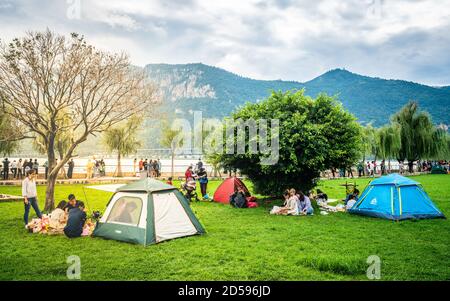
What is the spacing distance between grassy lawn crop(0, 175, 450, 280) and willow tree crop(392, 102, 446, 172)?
3186cm

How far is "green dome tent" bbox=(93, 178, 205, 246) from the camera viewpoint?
9.20m

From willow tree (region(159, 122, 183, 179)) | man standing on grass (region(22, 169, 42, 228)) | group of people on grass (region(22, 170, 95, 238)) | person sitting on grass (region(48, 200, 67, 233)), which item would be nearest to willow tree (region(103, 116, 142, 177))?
willow tree (region(159, 122, 183, 179))

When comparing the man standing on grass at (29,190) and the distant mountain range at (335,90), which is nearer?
the man standing on grass at (29,190)

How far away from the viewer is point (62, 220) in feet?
34.8

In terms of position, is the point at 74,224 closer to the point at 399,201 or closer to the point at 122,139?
the point at 399,201

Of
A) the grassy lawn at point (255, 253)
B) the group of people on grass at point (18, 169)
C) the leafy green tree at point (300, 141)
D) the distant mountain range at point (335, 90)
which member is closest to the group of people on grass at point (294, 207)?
the leafy green tree at point (300, 141)

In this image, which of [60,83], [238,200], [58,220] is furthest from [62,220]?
[238,200]

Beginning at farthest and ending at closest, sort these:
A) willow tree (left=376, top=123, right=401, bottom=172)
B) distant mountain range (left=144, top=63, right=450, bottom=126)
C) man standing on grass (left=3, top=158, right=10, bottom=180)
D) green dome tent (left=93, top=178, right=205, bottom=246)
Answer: distant mountain range (left=144, top=63, right=450, bottom=126), willow tree (left=376, top=123, right=401, bottom=172), man standing on grass (left=3, top=158, right=10, bottom=180), green dome tent (left=93, top=178, right=205, bottom=246)

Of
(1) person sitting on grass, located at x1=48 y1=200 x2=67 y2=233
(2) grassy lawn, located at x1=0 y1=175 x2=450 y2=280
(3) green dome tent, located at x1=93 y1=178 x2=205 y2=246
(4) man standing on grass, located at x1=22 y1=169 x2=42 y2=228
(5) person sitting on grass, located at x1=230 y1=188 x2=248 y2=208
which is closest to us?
(2) grassy lawn, located at x1=0 y1=175 x2=450 y2=280

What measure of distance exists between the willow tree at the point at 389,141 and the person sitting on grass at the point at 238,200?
29392 mm

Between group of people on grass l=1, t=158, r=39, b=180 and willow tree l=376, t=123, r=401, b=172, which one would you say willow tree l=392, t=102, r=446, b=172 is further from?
group of people on grass l=1, t=158, r=39, b=180

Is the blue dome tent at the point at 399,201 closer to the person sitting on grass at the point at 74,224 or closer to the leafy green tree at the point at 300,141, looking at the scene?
the leafy green tree at the point at 300,141

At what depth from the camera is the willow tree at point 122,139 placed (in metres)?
36.0
